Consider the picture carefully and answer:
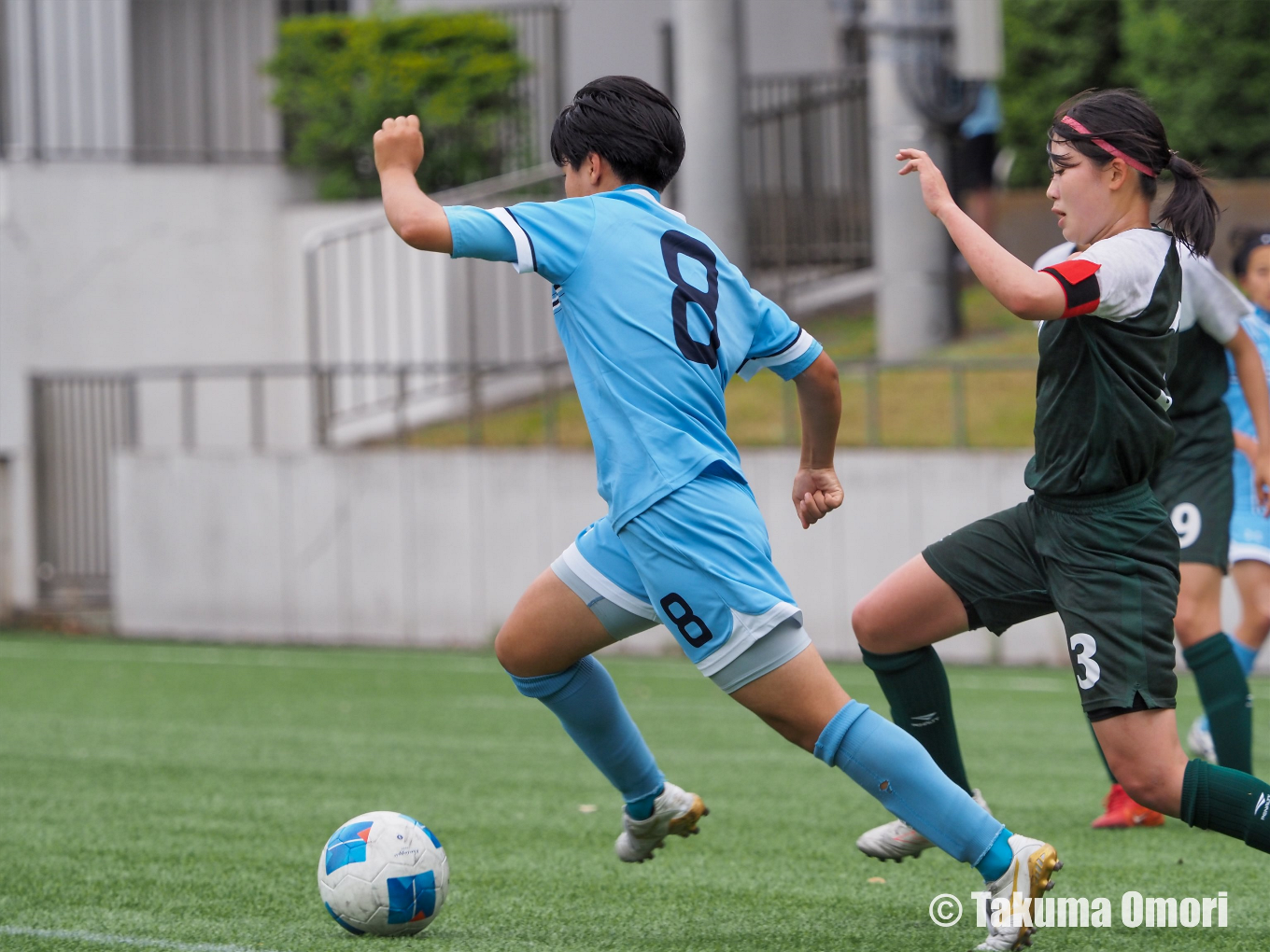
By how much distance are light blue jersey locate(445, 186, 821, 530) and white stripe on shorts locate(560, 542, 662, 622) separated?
0.23 meters

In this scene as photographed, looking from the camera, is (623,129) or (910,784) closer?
(910,784)

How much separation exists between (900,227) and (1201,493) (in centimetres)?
946

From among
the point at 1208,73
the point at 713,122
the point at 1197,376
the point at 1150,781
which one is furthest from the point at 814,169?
the point at 1150,781

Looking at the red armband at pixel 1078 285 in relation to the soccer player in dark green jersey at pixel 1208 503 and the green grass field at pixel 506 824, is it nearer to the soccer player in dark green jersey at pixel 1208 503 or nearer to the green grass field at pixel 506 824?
the green grass field at pixel 506 824

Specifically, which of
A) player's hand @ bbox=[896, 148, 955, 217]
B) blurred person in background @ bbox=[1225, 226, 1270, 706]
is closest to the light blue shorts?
player's hand @ bbox=[896, 148, 955, 217]

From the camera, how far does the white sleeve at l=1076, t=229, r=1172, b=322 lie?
3.80 metres

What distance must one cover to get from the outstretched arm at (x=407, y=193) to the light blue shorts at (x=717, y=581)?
78cm

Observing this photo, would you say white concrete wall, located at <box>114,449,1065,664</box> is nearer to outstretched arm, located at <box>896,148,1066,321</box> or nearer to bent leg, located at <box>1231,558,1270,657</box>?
bent leg, located at <box>1231,558,1270,657</box>

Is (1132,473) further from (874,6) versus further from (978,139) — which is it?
(978,139)

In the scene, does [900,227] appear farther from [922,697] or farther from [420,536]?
[922,697]

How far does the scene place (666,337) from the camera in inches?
154

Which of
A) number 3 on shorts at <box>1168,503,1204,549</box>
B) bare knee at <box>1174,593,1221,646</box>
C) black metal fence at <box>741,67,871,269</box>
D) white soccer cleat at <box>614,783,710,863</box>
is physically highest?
black metal fence at <box>741,67,871,269</box>

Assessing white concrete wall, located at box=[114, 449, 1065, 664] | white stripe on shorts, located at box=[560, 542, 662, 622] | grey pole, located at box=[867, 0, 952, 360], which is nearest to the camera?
white stripe on shorts, located at box=[560, 542, 662, 622]

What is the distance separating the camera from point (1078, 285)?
3729 millimetres
